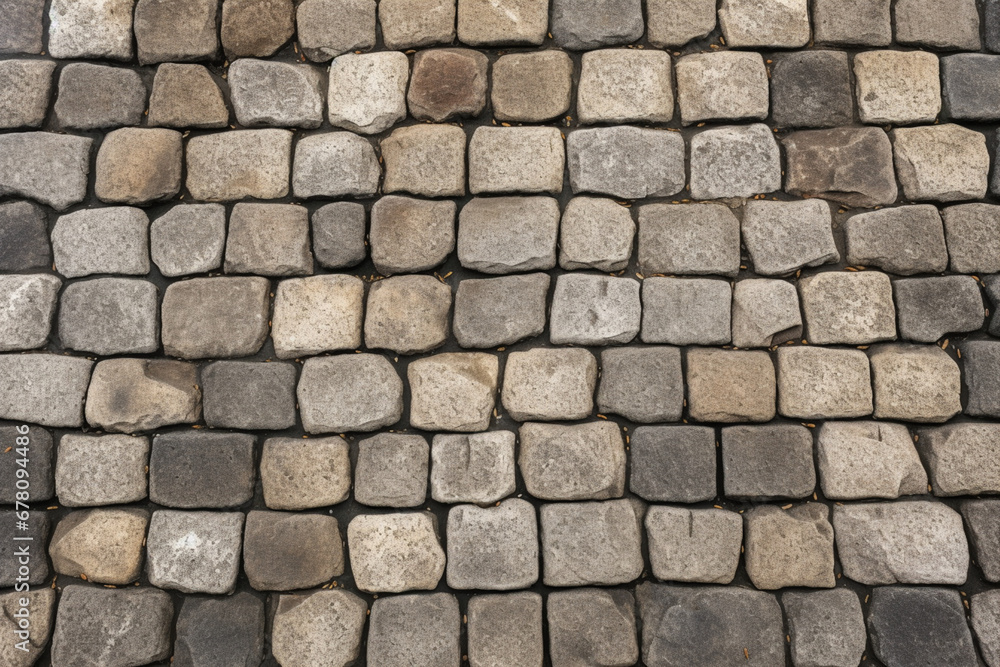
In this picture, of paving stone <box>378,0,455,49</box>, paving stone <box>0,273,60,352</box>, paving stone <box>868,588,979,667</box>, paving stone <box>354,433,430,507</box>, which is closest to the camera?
paving stone <box>868,588,979,667</box>

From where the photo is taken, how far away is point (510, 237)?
7.11 feet

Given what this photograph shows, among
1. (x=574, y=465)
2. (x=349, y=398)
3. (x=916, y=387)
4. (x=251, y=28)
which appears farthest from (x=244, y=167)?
(x=916, y=387)

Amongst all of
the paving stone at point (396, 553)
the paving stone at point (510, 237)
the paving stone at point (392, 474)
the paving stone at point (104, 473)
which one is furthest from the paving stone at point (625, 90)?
the paving stone at point (104, 473)

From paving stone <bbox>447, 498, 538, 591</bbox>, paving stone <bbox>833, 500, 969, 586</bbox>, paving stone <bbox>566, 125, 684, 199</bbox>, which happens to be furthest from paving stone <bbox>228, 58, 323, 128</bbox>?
paving stone <bbox>833, 500, 969, 586</bbox>

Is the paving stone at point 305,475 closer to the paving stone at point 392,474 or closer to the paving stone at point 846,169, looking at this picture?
the paving stone at point 392,474

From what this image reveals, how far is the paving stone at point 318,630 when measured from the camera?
2012 mm

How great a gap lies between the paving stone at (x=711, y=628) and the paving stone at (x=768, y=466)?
0.32 metres

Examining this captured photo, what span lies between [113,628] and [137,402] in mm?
720

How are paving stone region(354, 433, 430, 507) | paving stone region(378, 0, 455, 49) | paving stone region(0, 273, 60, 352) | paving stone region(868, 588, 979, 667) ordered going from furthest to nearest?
paving stone region(378, 0, 455, 49) < paving stone region(0, 273, 60, 352) < paving stone region(354, 433, 430, 507) < paving stone region(868, 588, 979, 667)

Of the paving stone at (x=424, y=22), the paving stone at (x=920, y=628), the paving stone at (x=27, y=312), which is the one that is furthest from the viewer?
the paving stone at (x=424, y=22)

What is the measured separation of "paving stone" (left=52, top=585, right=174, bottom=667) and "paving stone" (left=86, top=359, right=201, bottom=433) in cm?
54

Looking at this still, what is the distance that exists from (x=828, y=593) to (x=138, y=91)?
2.91 metres

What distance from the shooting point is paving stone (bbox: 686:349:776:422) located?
209cm

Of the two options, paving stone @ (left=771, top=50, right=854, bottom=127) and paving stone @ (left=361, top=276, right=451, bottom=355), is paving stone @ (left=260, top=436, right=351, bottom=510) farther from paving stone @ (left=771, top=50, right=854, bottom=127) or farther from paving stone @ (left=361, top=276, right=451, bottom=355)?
paving stone @ (left=771, top=50, right=854, bottom=127)
